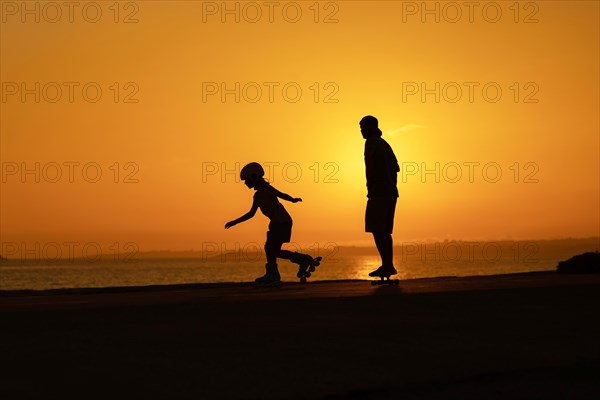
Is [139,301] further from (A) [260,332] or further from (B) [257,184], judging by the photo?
(B) [257,184]

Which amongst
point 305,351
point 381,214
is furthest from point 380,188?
point 305,351

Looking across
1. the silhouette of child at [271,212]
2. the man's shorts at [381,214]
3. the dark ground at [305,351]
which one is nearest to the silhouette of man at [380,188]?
the man's shorts at [381,214]

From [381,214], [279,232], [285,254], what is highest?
[381,214]

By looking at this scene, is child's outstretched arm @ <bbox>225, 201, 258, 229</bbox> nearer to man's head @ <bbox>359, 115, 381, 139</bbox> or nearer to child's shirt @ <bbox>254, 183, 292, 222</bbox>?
child's shirt @ <bbox>254, 183, 292, 222</bbox>

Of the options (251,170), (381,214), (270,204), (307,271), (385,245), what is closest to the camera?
(381,214)

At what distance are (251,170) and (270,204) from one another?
678 mm

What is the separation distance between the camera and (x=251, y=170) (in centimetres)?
1602

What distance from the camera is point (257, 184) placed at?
16203 millimetres

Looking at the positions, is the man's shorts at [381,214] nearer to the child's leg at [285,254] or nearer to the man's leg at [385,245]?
the man's leg at [385,245]

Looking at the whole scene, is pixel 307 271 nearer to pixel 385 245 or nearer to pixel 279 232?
pixel 279 232

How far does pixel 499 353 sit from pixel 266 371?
1.57 metres

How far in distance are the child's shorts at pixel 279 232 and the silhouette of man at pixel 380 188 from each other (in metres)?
1.92

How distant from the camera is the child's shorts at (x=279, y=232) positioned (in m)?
16.3

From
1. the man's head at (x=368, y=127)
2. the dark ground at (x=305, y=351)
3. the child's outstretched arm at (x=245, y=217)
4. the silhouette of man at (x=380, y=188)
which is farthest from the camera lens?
the child's outstretched arm at (x=245, y=217)
